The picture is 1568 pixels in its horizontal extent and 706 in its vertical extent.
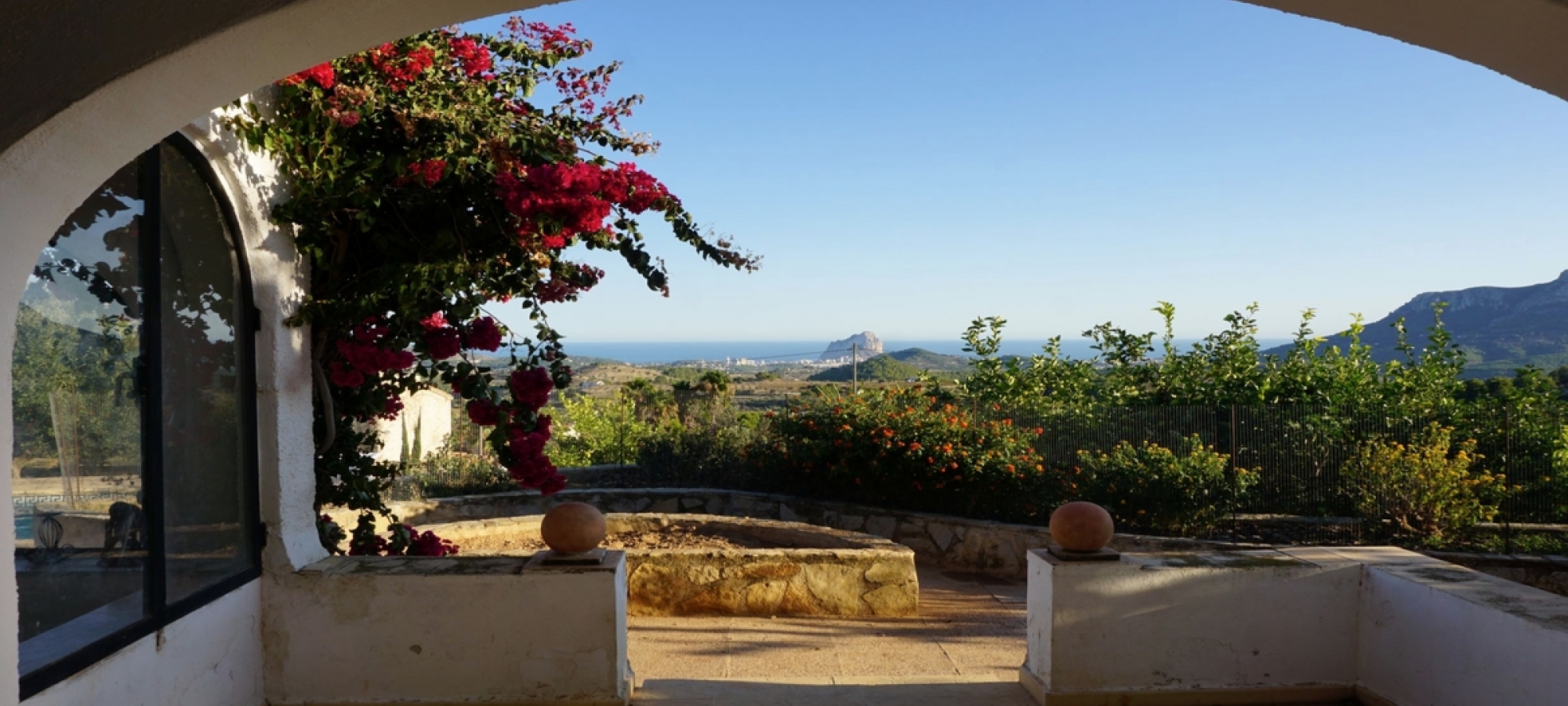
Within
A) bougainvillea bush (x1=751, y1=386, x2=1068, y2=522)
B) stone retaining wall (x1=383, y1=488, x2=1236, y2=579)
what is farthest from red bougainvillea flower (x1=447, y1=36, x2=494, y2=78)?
bougainvillea bush (x1=751, y1=386, x2=1068, y2=522)

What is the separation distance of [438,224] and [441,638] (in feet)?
5.71

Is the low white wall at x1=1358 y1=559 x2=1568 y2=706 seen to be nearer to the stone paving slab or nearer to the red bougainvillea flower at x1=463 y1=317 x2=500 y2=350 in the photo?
the stone paving slab

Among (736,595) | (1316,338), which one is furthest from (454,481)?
(1316,338)

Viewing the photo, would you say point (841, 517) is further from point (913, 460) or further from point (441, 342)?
point (441, 342)

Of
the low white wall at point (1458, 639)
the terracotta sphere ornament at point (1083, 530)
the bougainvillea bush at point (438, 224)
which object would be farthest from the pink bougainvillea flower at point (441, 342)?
the low white wall at point (1458, 639)

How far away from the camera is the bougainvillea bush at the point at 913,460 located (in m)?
9.05

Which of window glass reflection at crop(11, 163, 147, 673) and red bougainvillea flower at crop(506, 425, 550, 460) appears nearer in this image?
window glass reflection at crop(11, 163, 147, 673)

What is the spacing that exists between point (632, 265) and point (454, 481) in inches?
285

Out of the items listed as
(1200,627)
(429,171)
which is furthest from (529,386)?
(1200,627)

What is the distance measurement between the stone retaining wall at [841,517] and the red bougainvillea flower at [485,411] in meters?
5.12

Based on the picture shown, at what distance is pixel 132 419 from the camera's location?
301 centimetres

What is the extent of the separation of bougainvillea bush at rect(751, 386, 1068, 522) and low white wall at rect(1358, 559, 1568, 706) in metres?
5.02

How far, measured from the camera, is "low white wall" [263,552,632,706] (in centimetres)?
376

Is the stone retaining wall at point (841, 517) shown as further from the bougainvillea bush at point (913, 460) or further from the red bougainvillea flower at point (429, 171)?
the red bougainvillea flower at point (429, 171)
